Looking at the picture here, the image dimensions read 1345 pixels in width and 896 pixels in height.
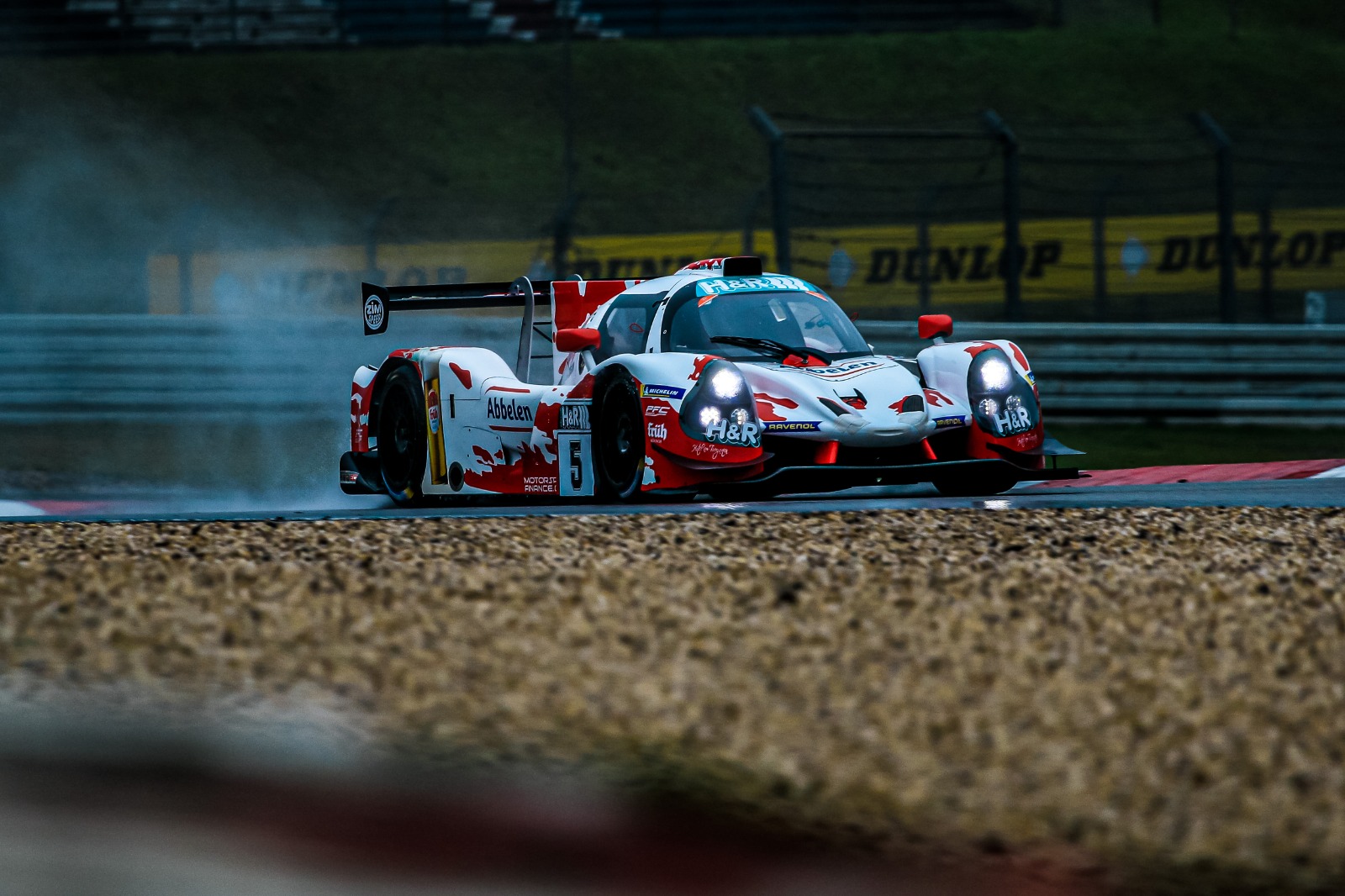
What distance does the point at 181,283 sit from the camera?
17.6 meters

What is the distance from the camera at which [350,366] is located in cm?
1321

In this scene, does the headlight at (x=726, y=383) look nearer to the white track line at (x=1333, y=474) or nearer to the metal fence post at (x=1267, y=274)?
the white track line at (x=1333, y=474)

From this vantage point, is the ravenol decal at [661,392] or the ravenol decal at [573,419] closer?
the ravenol decal at [661,392]

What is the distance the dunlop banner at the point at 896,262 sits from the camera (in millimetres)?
20719

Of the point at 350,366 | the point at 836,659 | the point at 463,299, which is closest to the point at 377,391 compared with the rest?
the point at 463,299

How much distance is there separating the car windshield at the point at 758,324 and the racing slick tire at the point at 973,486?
0.73 meters

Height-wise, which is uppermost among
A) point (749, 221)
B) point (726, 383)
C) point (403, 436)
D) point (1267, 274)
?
point (749, 221)

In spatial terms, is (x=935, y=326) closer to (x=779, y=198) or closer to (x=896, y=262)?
(x=779, y=198)

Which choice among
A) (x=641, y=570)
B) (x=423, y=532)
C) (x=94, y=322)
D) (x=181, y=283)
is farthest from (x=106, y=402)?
(x=641, y=570)

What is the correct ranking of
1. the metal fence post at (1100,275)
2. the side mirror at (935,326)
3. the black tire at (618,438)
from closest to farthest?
the black tire at (618,438) < the side mirror at (935,326) < the metal fence post at (1100,275)

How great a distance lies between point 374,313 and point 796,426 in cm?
327

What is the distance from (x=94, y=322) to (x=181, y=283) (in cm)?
503

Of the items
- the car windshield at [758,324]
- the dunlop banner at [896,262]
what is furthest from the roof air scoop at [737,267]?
the dunlop banner at [896,262]

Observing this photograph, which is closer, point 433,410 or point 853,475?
point 853,475
